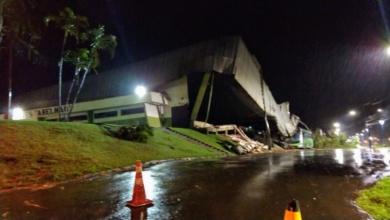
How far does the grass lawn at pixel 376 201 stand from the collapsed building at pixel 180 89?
71.1 ft

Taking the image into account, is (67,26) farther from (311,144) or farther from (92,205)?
(311,144)

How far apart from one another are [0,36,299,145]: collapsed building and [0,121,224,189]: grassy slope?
42.1 ft

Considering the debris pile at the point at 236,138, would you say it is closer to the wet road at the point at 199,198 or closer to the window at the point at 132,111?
the window at the point at 132,111

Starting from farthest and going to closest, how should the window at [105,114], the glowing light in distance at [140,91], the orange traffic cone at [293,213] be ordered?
the window at [105,114] < the glowing light in distance at [140,91] < the orange traffic cone at [293,213]

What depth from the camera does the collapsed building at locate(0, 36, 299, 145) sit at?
29188 millimetres

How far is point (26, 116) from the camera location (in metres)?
38.9

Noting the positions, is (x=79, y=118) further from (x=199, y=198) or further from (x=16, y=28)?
(x=199, y=198)

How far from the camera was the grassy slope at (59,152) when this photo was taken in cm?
949

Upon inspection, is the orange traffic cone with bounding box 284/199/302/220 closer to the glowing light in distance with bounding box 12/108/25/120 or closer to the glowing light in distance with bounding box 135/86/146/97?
the glowing light in distance with bounding box 135/86/146/97

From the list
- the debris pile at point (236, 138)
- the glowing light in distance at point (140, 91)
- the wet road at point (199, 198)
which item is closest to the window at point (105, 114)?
the glowing light in distance at point (140, 91)

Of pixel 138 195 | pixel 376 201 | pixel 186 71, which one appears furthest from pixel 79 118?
pixel 376 201

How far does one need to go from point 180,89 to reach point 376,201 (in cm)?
2626

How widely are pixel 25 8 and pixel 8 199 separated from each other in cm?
1605

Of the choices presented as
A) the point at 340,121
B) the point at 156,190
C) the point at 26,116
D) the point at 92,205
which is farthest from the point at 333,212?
the point at 340,121
